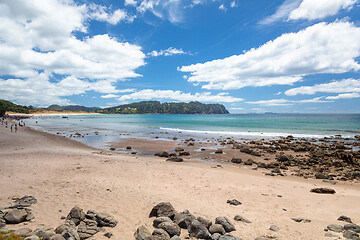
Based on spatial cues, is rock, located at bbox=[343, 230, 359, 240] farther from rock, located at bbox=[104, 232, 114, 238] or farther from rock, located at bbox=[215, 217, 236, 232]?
rock, located at bbox=[104, 232, 114, 238]

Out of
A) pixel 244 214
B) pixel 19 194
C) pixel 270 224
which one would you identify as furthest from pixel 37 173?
pixel 270 224

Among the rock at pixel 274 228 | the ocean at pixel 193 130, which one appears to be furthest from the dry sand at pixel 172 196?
the ocean at pixel 193 130

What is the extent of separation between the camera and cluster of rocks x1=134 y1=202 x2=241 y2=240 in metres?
6.60

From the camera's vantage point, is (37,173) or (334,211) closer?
(334,211)

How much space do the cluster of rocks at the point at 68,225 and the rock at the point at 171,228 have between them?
A: 6.34 feet

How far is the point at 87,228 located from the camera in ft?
23.2

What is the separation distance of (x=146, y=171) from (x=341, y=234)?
12.9 m

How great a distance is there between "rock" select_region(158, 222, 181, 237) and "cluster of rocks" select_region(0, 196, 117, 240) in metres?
1.93

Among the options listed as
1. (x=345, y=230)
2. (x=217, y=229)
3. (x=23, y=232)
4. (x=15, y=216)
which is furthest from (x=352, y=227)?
(x=15, y=216)

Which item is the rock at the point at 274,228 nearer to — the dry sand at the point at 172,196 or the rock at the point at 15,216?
the dry sand at the point at 172,196

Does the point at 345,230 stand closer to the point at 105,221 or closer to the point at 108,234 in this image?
the point at 108,234

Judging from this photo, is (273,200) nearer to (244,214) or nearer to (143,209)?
(244,214)

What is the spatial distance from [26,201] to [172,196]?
7155 mm

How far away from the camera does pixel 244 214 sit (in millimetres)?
9102
